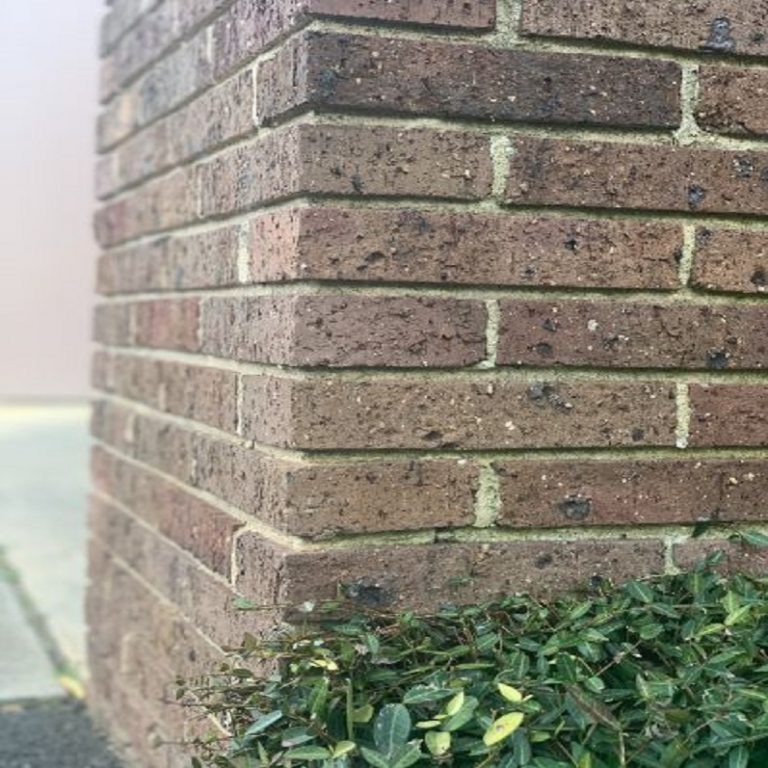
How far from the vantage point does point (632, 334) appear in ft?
6.27

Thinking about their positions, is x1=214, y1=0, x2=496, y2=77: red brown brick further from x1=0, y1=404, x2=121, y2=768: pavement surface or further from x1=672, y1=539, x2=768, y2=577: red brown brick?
x1=0, y1=404, x2=121, y2=768: pavement surface

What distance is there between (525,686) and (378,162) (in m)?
0.70

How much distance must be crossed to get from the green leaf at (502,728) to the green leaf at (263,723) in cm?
26

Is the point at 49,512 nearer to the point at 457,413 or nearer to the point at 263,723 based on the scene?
the point at 457,413

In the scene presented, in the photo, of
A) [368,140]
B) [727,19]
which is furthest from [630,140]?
[368,140]

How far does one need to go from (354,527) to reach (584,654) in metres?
0.35

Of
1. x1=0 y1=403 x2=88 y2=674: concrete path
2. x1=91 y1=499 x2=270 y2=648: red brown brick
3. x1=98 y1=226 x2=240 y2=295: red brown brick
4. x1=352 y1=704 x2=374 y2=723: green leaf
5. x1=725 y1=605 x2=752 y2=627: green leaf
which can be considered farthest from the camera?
x1=0 y1=403 x2=88 y2=674: concrete path

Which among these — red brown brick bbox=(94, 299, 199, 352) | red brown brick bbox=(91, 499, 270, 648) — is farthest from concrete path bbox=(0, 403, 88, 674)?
red brown brick bbox=(94, 299, 199, 352)

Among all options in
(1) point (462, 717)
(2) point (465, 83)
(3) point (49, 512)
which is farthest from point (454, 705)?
(3) point (49, 512)

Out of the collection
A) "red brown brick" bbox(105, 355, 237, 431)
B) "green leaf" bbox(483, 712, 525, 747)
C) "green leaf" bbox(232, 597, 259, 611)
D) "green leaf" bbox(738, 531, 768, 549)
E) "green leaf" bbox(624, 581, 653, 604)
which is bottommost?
"green leaf" bbox(483, 712, 525, 747)

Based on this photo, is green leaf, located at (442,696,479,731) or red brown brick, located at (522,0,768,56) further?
red brown brick, located at (522,0,768,56)

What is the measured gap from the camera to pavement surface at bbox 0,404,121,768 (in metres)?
3.15

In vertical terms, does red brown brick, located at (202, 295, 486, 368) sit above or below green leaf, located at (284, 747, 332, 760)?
above

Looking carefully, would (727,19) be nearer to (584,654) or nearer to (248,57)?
(248,57)
